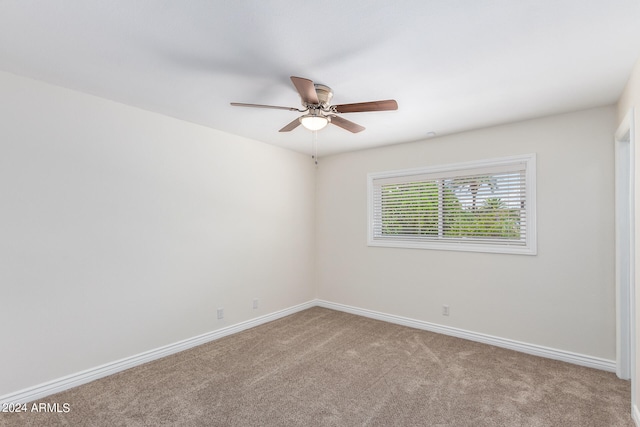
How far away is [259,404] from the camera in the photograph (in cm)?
234

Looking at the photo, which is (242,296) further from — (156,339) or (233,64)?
(233,64)

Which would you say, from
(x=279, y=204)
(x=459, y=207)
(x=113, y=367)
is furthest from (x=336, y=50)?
(x=113, y=367)

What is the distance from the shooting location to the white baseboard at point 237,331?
241 cm

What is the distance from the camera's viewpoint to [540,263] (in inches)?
127

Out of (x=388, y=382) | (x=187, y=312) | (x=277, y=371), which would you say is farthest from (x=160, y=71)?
(x=388, y=382)

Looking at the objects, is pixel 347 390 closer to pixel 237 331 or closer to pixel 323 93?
pixel 237 331

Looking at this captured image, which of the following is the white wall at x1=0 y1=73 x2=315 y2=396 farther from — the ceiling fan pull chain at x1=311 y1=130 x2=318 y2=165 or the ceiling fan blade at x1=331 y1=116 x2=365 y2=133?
the ceiling fan blade at x1=331 y1=116 x2=365 y2=133

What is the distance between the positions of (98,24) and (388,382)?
319 centimetres

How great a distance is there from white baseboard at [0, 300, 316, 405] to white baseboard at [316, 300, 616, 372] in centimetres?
158

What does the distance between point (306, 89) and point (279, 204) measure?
260cm

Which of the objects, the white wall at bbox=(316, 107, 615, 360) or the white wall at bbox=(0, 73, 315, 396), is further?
the white wall at bbox=(316, 107, 615, 360)

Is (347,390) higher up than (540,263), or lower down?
lower down

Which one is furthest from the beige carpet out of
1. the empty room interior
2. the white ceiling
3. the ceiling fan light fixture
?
the white ceiling

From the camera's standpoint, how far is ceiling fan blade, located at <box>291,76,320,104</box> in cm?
191
